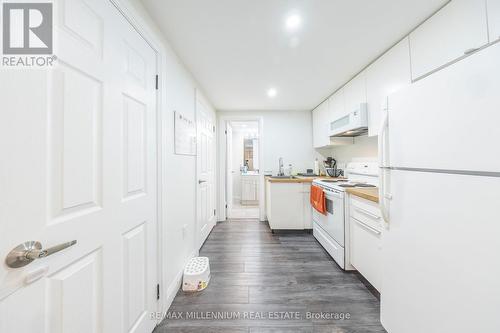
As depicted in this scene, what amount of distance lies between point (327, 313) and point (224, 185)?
267cm

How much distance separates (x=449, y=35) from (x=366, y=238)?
1.62 meters

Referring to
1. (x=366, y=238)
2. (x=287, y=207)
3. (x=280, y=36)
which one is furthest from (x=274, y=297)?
(x=280, y=36)

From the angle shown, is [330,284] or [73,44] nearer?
[73,44]

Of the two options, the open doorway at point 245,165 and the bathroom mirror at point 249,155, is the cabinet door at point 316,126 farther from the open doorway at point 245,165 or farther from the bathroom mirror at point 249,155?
the bathroom mirror at point 249,155

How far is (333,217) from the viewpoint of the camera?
2250mm

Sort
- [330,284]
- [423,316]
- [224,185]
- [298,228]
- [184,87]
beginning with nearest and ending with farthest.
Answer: [423,316] → [330,284] → [184,87] → [298,228] → [224,185]

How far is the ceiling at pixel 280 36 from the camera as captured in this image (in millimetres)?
1275

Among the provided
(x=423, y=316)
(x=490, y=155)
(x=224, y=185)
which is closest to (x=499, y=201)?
(x=490, y=155)

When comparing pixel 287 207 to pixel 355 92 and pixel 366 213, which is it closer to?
pixel 366 213

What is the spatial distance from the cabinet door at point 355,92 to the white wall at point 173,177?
1.94 meters

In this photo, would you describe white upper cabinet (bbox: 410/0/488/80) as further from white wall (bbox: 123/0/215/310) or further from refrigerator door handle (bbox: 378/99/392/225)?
white wall (bbox: 123/0/215/310)

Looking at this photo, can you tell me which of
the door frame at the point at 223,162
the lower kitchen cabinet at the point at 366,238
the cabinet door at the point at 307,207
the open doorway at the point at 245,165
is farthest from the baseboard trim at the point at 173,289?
the open doorway at the point at 245,165

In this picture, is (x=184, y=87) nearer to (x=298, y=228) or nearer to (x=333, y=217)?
(x=333, y=217)

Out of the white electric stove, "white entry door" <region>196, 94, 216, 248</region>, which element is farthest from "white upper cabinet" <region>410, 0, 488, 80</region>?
"white entry door" <region>196, 94, 216, 248</region>
